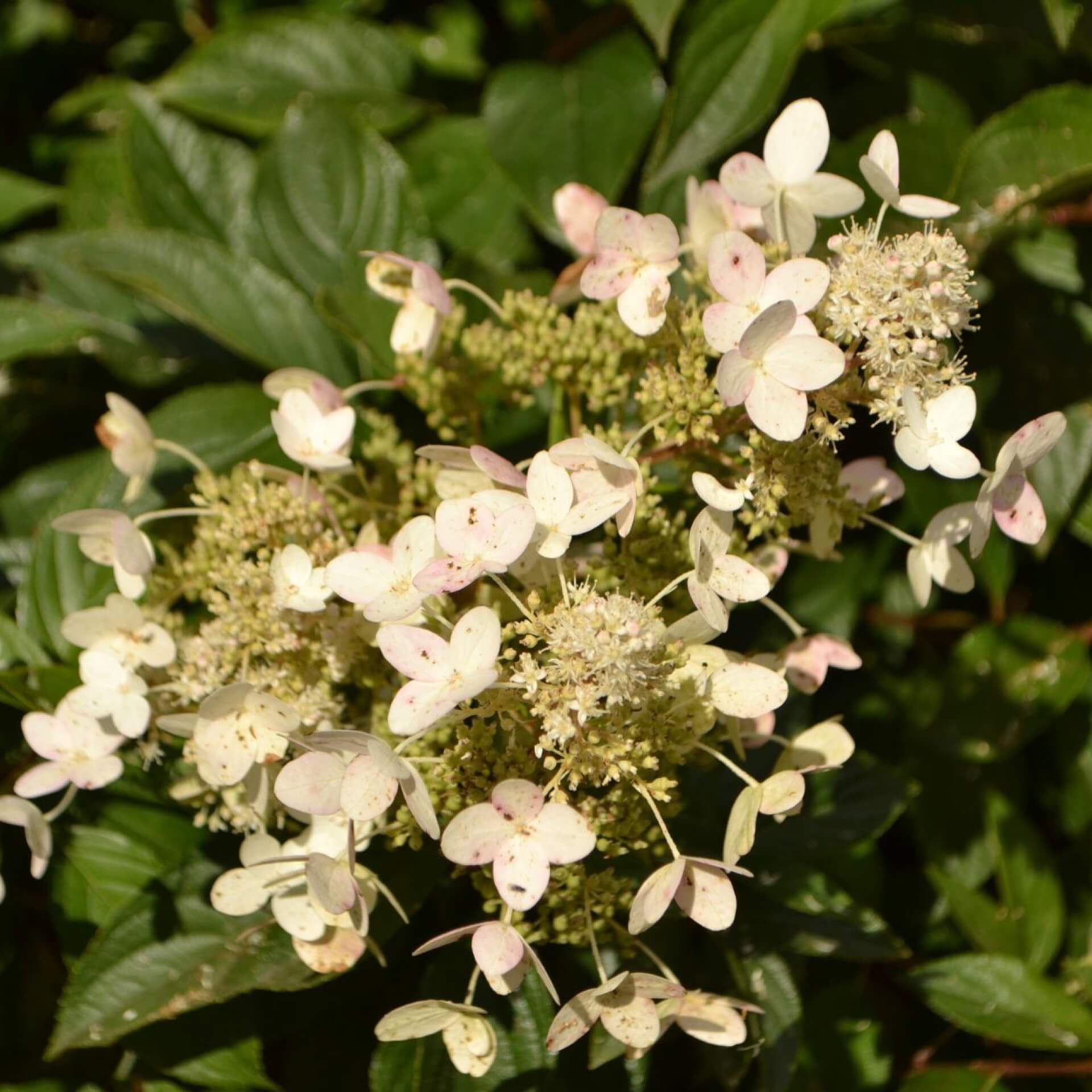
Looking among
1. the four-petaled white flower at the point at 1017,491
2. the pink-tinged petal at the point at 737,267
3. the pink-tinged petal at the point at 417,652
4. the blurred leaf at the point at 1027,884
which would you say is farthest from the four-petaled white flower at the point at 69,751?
the blurred leaf at the point at 1027,884

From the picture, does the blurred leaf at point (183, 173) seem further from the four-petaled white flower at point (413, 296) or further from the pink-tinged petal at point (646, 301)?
the pink-tinged petal at point (646, 301)

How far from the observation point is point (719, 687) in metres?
0.92

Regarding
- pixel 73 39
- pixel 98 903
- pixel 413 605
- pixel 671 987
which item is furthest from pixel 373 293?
pixel 73 39

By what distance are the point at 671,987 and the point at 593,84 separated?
1229 millimetres

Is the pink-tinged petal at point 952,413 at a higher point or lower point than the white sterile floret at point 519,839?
higher

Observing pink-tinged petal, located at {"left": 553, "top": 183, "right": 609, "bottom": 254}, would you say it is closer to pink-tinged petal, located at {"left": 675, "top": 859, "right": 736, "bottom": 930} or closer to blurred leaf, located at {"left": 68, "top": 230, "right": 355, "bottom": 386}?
blurred leaf, located at {"left": 68, "top": 230, "right": 355, "bottom": 386}

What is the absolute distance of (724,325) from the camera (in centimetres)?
90

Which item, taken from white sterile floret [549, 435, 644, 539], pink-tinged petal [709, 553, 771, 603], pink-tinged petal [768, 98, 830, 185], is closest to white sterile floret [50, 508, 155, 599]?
white sterile floret [549, 435, 644, 539]

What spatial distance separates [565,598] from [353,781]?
209 millimetres

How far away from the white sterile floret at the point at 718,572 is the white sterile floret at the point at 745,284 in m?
0.14

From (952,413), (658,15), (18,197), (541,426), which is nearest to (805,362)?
(952,413)

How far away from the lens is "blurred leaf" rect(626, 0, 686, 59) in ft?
4.35

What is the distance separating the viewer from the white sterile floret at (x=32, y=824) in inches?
40.4

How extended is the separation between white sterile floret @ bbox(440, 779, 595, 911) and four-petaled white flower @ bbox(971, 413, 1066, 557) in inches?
16.5
